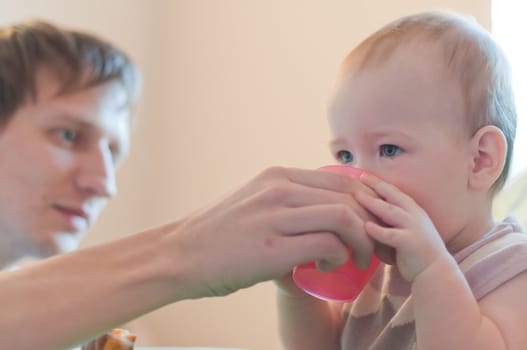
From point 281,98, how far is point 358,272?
1.16 meters

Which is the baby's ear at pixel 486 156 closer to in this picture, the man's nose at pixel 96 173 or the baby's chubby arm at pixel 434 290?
the baby's chubby arm at pixel 434 290

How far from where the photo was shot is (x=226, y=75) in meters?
1.96

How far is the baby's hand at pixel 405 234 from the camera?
0.62 metres

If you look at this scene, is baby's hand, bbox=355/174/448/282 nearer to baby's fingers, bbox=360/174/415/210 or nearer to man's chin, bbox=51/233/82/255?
baby's fingers, bbox=360/174/415/210

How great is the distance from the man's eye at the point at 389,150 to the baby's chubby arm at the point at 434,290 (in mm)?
95

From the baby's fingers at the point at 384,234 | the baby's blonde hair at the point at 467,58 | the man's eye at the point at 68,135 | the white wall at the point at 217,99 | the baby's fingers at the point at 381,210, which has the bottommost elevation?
the white wall at the point at 217,99

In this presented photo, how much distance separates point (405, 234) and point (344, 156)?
0.60 ft

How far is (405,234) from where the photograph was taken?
0.63m

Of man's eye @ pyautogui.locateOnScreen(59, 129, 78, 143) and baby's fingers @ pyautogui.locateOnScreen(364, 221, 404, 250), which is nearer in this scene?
baby's fingers @ pyautogui.locateOnScreen(364, 221, 404, 250)

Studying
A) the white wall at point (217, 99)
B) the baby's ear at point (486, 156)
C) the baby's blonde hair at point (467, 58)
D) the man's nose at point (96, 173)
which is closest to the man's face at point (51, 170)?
the man's nose at point (96, 173)

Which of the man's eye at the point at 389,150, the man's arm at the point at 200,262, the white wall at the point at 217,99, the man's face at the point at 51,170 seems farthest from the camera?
the white wall at the point at 217,99

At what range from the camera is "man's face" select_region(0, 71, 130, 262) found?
95 cm

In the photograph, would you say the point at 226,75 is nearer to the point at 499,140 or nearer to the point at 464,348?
the point at 499,140

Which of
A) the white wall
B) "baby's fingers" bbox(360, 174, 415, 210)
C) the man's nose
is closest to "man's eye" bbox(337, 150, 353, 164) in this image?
"baby's fingers" bbox(360, 174, 415, 210)
